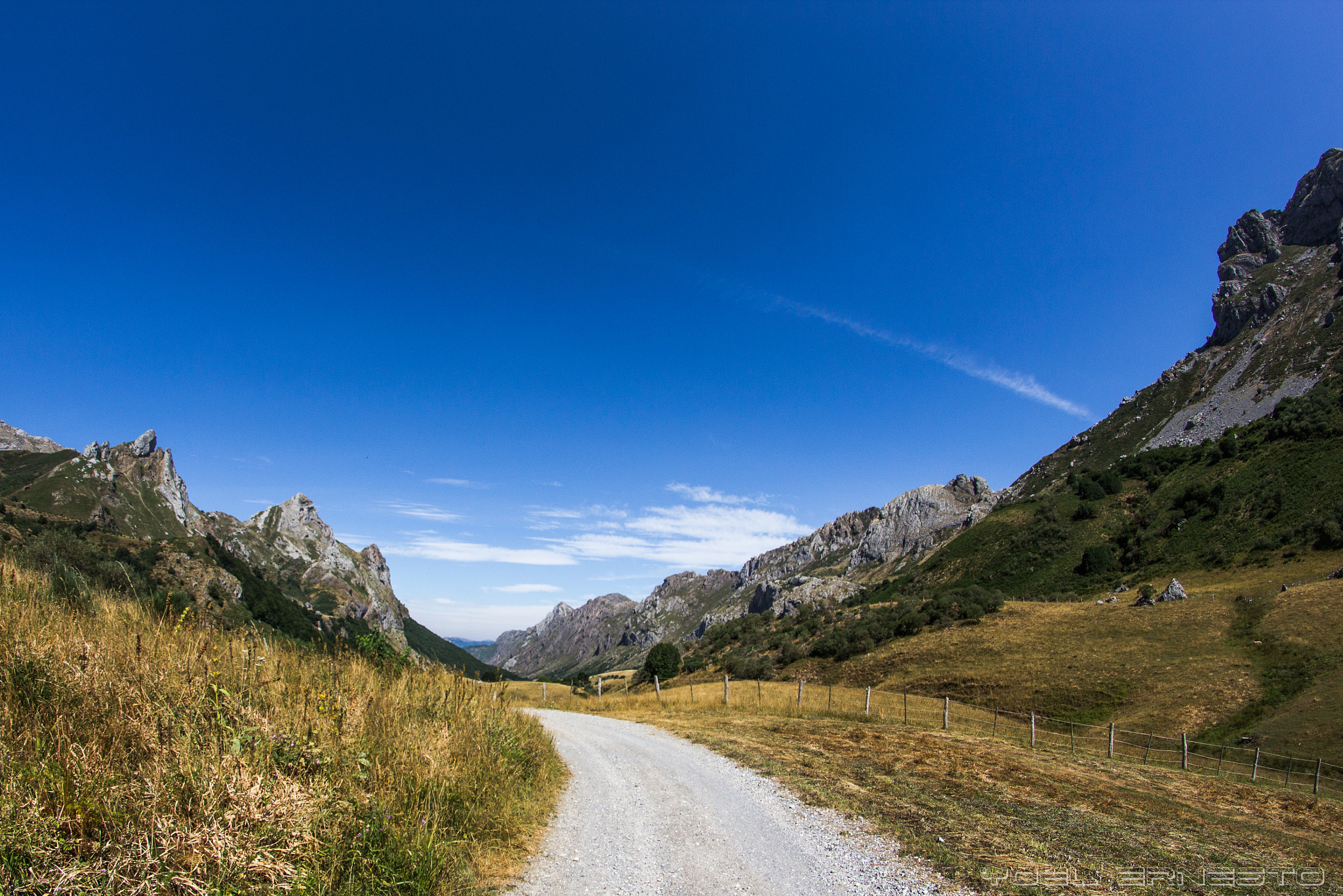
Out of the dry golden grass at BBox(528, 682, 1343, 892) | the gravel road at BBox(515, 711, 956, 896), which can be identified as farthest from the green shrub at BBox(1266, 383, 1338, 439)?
the gravel road at BBox(515, 711, 956, 896)

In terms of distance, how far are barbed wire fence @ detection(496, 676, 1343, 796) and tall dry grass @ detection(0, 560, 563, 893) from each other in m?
7.20

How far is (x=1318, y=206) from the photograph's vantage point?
153 m

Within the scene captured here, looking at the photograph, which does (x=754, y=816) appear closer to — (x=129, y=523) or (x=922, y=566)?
(x=922, y=566)

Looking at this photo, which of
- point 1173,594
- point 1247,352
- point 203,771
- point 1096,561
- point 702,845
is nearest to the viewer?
point 203,771

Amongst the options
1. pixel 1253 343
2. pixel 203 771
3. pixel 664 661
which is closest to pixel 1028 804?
pixel 203 771

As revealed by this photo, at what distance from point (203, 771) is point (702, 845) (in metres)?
6.71

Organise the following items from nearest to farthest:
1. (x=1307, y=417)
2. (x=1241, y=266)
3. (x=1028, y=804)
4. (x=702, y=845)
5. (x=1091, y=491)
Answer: (x=702, y=845)
(x=1028, y=804)
(x=1307, y=417)
(x=1091, y=491)
(x=1241, y=266)

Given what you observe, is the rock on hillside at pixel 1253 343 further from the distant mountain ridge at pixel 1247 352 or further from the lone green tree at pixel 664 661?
the lone green tree at pixel 664 661

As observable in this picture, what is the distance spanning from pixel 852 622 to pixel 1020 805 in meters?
57.6

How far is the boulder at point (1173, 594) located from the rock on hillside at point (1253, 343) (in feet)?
259

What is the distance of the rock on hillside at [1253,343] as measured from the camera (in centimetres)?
10850

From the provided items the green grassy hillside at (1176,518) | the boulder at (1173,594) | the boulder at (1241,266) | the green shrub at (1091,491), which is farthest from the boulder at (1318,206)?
the boulder at (1173,594)

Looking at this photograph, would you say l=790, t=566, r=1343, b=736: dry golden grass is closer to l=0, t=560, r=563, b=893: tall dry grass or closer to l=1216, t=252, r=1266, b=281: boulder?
l=0, t=560, r=563, b=893: tall dry grass

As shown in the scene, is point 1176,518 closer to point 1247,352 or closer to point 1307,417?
point 1307,417
